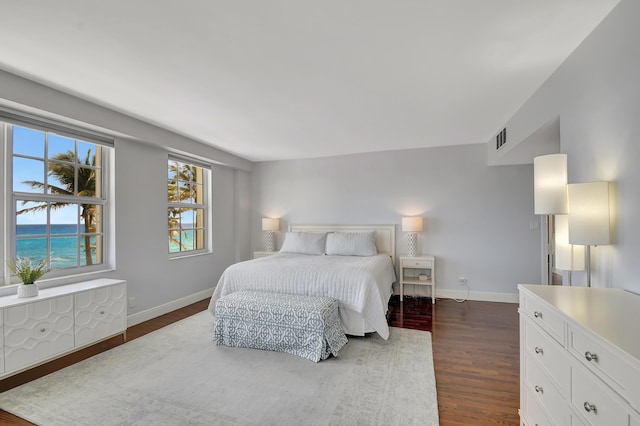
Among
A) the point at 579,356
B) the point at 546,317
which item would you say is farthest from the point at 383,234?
the point at 579,356

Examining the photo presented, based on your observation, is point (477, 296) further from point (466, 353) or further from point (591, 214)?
point (591, 214)

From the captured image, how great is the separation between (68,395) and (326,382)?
190 centimetres

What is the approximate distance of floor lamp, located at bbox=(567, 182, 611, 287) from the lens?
1.53 meters

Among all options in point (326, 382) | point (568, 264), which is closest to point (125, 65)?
point (326, 382)

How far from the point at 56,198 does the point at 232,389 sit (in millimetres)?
2635

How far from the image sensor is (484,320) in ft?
11.8

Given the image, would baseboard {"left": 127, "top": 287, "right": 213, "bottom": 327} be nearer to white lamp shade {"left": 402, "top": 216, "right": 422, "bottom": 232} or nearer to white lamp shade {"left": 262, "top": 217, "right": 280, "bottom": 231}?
white lamp shade {"left": 262, "top": 217, "right": 280, "bottom": 231}

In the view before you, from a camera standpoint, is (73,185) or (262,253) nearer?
(73,185)

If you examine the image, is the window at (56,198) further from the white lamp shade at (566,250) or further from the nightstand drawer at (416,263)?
the white lamp shade at (566,250)

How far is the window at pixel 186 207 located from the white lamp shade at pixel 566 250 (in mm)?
4408

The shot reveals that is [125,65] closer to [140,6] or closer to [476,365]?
[140,6]

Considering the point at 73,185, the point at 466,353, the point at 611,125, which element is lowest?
the point at 466,353

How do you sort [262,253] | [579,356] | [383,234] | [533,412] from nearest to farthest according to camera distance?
[579,356], [533,412], [383,234], [262,253]

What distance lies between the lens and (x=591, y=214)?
5.06 ft
